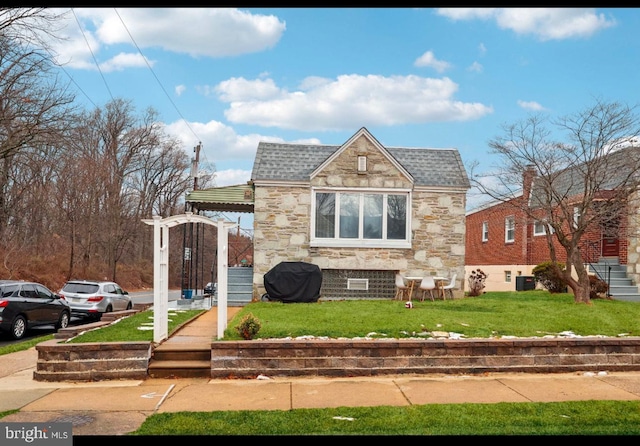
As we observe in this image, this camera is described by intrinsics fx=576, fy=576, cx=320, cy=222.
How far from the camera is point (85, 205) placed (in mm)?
42031

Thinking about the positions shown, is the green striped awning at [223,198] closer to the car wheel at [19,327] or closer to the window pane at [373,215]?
the window pane at [373,215]

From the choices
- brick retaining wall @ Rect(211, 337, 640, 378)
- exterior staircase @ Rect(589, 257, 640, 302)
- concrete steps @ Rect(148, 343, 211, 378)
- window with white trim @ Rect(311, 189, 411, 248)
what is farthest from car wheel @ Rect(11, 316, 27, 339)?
exterior staircase @ Rect(589, 257, 640, 302)

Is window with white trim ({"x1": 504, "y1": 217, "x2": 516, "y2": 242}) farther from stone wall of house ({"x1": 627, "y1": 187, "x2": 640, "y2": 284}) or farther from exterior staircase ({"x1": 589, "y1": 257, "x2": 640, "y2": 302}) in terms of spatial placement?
stone wall of house ({"x1": 627, "y1": 187, "x2": 640, "y2": 284})

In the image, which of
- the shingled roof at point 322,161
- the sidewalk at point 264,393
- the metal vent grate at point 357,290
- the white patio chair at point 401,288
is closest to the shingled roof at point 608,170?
the shingled roof at point 322,161

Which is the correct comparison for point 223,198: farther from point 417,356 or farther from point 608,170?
point 608,170

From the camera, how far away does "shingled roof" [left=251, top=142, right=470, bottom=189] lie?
1834cm

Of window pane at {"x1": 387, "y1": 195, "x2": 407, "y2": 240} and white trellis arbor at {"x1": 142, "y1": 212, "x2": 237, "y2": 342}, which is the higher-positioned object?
window pane at {"x1": 387, "y1": 195, "x2": 407, "y2": 240}

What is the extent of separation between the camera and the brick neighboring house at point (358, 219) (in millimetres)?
18000

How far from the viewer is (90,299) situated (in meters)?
20.6

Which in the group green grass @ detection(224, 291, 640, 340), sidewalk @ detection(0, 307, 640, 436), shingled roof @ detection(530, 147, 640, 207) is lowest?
sidewalk @ detection(0, 307, 640, 436)

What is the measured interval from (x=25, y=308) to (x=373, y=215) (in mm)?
10527

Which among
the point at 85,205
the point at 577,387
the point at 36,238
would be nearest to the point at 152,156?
the point at 85,205

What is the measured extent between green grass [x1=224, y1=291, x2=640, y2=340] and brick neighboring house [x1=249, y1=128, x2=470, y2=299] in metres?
2.78
